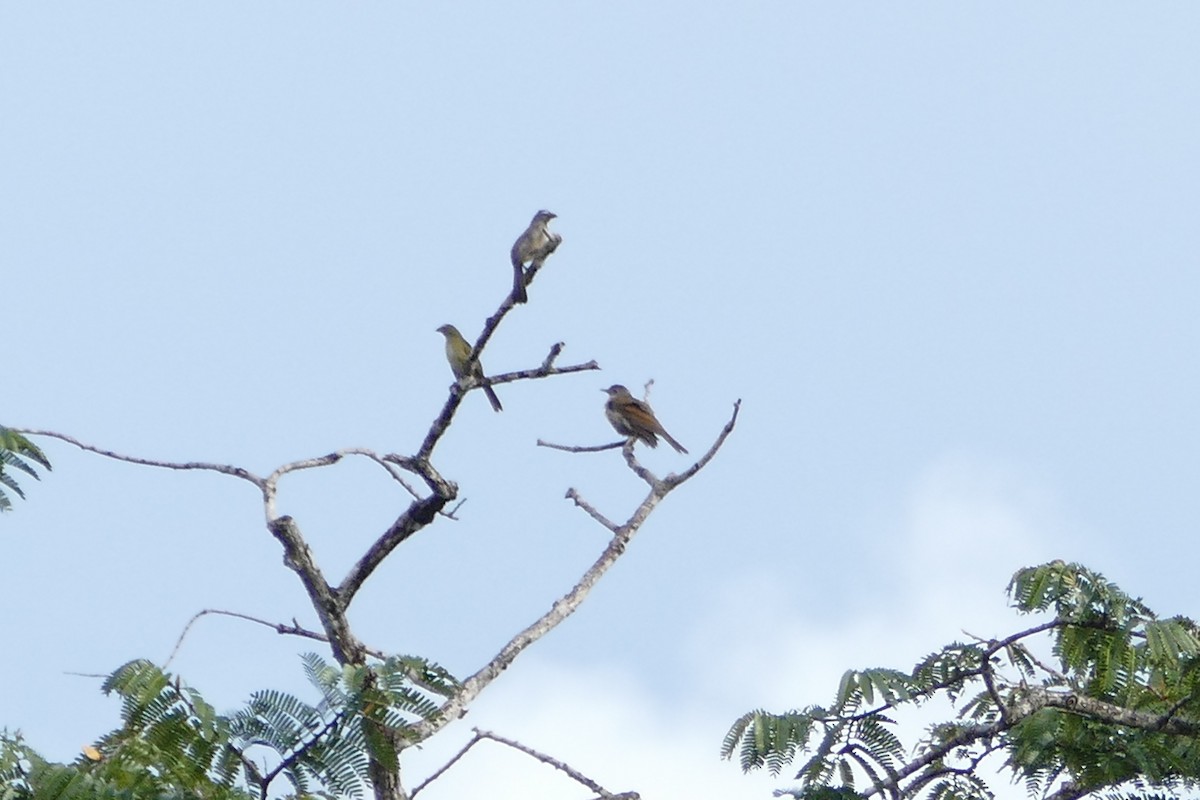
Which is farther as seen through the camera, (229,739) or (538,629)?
(538,629)

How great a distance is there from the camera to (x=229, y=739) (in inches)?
167

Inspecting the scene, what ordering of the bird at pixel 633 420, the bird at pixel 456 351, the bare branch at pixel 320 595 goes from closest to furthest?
the bare branch at pixel 320 595
the bird at pixel 633 420
the bird at pixel 456 351

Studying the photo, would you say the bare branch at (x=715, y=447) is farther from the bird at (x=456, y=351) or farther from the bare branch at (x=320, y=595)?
the bird at (x=456, y=351)

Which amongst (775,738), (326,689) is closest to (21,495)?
(326,689)

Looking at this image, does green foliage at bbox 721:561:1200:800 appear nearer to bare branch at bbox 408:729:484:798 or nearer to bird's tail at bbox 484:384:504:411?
bare branch at bbox 408:729:484:798

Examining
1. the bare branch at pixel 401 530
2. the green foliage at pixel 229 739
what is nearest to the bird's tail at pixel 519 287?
the bare branch at pixel 401 530

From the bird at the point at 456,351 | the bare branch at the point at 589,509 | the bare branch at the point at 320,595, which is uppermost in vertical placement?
the bird at the point at 456,351

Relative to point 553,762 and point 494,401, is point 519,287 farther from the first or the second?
point 494,401

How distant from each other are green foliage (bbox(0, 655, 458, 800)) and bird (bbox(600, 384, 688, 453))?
6.85 m

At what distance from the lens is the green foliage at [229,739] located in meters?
4.22

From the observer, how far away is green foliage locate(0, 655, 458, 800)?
4219 millimetres

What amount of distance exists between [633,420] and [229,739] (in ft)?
24.3

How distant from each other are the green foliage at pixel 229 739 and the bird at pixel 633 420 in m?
6.85

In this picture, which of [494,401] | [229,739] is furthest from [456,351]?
[229,739]
